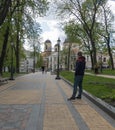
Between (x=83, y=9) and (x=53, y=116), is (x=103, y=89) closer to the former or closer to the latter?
(x=53, y=116)

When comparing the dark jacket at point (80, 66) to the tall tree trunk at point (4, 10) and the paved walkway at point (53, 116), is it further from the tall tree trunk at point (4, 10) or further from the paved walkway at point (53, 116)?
the tall tree trunk at point (4, 10)

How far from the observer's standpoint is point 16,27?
39.1 meters

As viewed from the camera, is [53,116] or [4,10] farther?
[4,10]

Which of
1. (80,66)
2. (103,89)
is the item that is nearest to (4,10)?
(103,89)

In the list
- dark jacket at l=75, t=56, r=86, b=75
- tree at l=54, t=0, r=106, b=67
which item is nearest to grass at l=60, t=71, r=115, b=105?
dark jacket at l=75, t=56, r=86, b=75

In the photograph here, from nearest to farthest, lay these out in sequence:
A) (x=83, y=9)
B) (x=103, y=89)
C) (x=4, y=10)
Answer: (x=103, y=89) → (x=4, y=10) → (x=83, y=9)

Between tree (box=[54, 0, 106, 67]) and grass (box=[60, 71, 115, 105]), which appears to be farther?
tree (box=[54, 0, 106, 67])

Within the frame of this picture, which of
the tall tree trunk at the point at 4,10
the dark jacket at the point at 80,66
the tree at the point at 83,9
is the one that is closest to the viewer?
the dark jacket at the point at 80,66

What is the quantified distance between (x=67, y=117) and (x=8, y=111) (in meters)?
2.25

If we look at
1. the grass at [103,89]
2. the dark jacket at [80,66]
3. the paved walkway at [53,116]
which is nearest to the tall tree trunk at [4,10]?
the grass at [103,89]

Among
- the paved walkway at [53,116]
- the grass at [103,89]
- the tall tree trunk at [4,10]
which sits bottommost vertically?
the paved walkway at [53,116]

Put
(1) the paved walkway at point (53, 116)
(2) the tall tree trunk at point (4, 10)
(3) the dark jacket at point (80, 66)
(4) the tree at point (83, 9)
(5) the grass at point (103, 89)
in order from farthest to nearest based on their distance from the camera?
1. (4) the tree at point (83, 9)
2. (2) the tall tree trunk at point (4, 10)
3. (3) the dark jacket at point (80, 66)
4. (5) the grass at point (103, 89)
5. (1) the paved walkway at point (53, 116)

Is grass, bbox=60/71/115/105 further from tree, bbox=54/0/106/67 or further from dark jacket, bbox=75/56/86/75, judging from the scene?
tree, bbox=54/0/106/67

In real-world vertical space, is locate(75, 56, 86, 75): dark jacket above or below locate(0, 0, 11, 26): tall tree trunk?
below
